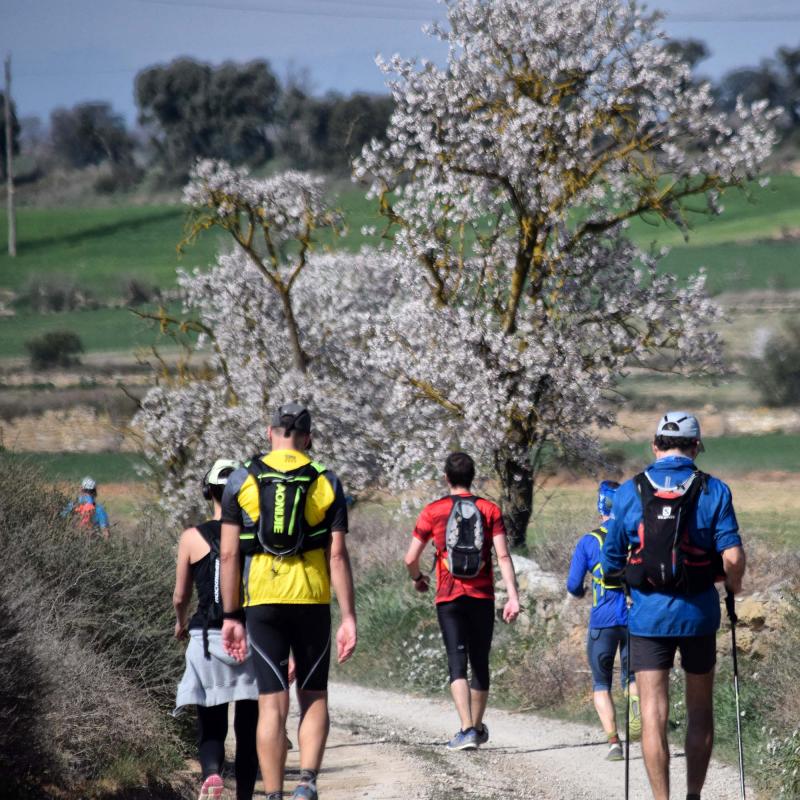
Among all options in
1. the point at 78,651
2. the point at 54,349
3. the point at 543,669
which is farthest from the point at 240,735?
the point at 54,349

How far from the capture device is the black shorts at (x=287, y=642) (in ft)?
23.4

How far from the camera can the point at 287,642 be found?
7.22 m

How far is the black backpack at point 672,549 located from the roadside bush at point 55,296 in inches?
2008

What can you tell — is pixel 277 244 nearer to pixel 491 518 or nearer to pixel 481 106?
pixel 481 106

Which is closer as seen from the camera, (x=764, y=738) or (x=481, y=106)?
(x=764, y=738)

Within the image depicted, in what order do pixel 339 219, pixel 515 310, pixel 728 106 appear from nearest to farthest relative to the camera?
pixel 515 310
pixel 339 219
pixel 728 106

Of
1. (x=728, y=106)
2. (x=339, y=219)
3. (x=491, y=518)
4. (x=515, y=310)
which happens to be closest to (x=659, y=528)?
(x=491, y=518)

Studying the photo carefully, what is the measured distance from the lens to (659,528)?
704 cm

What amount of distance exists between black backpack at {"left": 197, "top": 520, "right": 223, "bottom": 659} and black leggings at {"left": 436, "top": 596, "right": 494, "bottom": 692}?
2496mm

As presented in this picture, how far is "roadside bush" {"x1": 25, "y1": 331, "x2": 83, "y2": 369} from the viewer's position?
48.7m

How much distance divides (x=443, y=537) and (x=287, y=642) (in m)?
2.61

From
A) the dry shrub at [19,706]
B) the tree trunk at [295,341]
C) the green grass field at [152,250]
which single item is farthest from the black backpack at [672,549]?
the green grass field at [152,250]

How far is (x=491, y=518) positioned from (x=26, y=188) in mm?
75264

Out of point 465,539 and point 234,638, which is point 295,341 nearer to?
point 465,539
